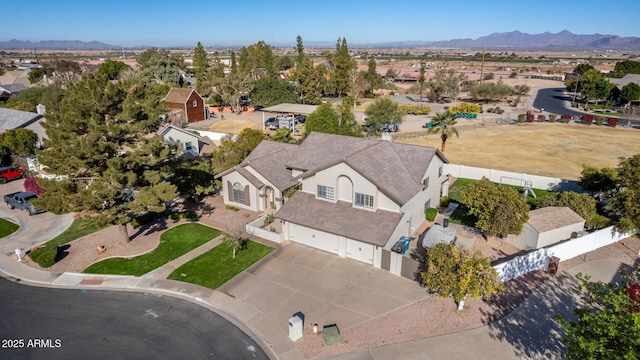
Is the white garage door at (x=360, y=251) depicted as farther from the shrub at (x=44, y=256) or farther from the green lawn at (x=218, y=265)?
the shrub at (x=44, y=256)

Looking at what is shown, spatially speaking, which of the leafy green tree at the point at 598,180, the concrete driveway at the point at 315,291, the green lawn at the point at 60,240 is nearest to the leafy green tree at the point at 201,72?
the green lawn at the point at 60,240

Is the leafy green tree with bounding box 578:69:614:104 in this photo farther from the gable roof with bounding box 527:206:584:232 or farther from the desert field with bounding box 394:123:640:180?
the gable roof with bounding box 527:206:584:232

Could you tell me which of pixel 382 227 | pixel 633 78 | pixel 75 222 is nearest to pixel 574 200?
pixel 382 227

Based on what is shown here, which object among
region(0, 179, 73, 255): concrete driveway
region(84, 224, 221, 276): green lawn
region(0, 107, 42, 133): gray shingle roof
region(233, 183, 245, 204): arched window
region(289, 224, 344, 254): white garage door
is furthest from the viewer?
region(0, 107, 42, 133): gray shingle roof

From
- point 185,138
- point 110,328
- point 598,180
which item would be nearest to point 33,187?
point 185,138

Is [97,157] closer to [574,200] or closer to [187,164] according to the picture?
[187,164]

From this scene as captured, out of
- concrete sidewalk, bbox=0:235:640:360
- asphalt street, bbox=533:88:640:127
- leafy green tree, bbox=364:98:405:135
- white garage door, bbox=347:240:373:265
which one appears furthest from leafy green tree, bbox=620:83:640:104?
white garage door, bbox=347:240:373:265
